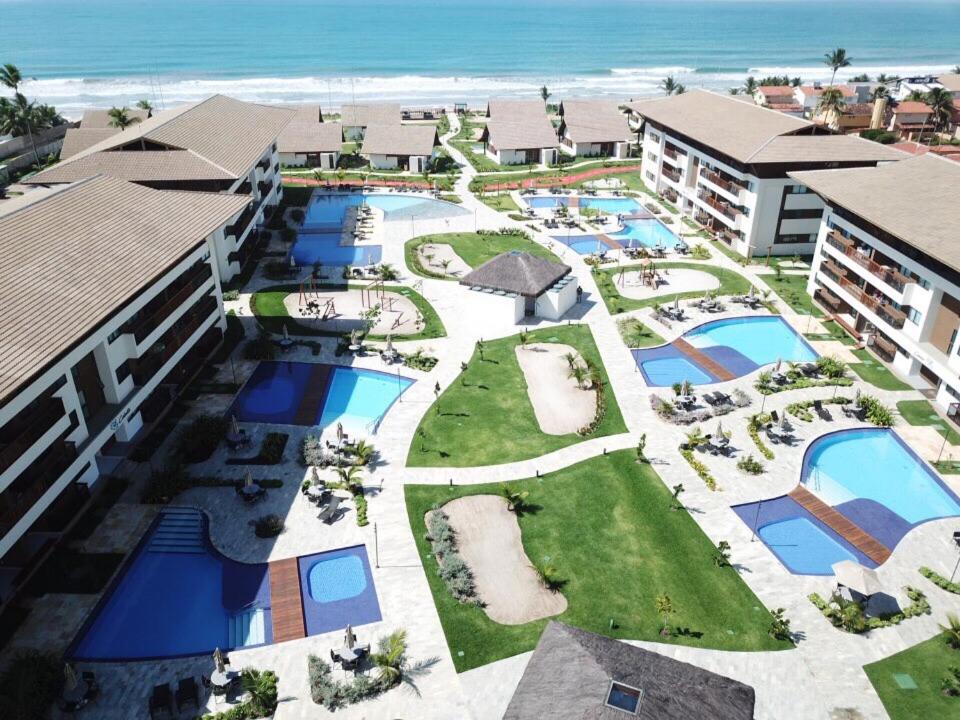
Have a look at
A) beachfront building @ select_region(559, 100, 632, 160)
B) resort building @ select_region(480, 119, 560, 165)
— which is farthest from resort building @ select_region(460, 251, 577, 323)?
beachfront building @ select_region(559, 100, 632, 160)

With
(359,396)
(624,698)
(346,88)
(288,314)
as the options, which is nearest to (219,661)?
(624,698)

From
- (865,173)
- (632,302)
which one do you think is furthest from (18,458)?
(865,173)

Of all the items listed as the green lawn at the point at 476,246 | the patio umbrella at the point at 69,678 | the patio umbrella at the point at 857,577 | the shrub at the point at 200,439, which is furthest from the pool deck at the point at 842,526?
the green lawn at the point at 476,246

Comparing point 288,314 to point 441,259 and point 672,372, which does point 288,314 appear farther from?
point 672,372

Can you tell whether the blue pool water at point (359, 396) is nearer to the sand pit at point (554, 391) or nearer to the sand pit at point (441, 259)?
the sand pit at point (554, 391)

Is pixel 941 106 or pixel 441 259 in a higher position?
pixel 941 106

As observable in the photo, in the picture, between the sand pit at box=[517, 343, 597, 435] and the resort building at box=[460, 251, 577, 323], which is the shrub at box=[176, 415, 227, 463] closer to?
the sand pit at box=[517, 343, 597, 435]
